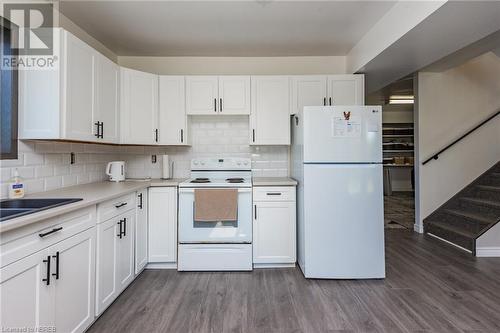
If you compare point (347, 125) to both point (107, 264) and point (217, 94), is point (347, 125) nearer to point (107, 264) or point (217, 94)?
point (217, 94)

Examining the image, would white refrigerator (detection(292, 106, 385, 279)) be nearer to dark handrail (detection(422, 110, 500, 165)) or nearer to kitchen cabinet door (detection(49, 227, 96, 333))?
kitchen cabinet door (detection(49, 227, 96, 333))

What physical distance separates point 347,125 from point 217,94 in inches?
60.3

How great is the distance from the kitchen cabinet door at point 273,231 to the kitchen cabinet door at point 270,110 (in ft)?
2.67

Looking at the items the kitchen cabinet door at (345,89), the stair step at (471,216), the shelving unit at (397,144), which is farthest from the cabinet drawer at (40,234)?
the shelving unit at (397,144)

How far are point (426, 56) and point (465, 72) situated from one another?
6.92 ft

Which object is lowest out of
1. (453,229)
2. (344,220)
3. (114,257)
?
(453,229)

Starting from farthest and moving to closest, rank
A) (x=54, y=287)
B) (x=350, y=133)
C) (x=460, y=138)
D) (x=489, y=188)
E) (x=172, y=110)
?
(x=460, y=138) < (x=489, y=188) < (x=172, y=110) < (x=350, y=133) < (x=54, y=287)

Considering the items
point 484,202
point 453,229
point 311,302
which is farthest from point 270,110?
point 484,202

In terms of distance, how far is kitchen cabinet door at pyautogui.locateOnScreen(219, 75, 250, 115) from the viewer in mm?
3141

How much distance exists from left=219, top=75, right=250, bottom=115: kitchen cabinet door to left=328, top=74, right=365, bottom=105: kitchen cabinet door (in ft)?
3.29

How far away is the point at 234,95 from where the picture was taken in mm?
3152

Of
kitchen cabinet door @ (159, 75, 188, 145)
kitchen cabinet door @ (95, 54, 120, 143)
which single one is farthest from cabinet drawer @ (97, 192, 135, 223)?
kitchen cabinet door @ (159, 75, 188, 145)

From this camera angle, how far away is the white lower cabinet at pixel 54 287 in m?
1.18

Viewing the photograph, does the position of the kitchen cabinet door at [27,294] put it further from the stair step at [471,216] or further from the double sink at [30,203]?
the stair step at [471,216]
